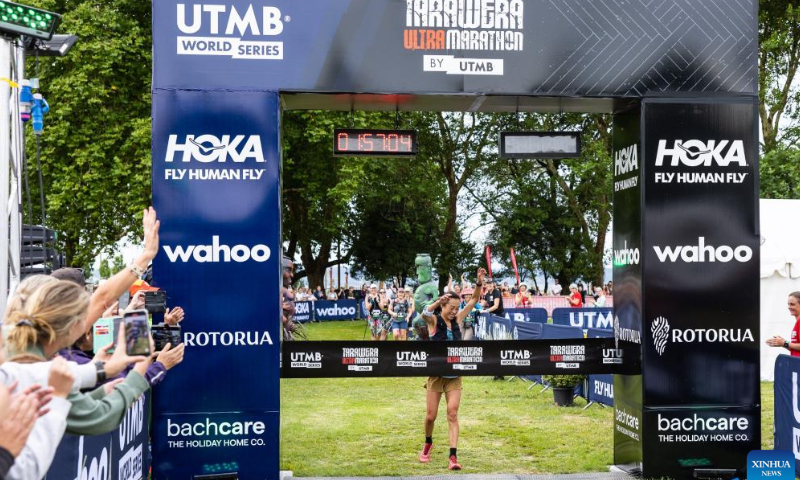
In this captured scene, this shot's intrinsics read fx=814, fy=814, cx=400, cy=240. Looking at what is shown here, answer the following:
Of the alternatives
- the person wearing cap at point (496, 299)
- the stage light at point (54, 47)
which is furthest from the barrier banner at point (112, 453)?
the person wearing cap at point (496, 299)

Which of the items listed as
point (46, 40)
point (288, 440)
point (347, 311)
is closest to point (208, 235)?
point (46, 40)

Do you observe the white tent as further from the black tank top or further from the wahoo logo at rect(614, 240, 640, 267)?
the black tank top

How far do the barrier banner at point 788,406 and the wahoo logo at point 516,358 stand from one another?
2.55 meters

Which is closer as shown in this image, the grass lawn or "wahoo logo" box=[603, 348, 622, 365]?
"wahoo logo" box=[603, 348, 622, 365]

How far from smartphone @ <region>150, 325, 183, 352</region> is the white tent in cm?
1198

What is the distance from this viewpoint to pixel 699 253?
805cm

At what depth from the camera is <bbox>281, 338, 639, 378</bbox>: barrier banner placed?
7.95m

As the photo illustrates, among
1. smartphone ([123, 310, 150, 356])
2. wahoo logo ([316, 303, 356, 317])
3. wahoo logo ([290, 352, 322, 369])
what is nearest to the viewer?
smartphone ([123, 310, 150, 356])

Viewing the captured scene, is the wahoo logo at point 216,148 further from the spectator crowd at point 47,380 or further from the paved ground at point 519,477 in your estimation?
the spectator crowd at point 47,380

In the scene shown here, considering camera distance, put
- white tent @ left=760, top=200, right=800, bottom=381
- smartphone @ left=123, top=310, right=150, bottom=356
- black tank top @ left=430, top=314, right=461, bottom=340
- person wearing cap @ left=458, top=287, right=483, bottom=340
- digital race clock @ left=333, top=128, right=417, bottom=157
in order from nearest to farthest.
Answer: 1. smartphone @ left=123, top=310, right=150, bottom=356
2. digital race clock @ left=333, top=128, right=417, bottom=157
3. black tank top @ left=430, top=314, right=461, bottom=340
4. white tent @ left=760, top=200, right=800, bottom=381
5. person wearing cap @ left=458, top=287, right=483, bottom=340

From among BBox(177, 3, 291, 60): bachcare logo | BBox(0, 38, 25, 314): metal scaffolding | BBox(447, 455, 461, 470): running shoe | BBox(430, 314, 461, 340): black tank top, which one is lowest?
BBox(447, 455, 461, 470): running shoe

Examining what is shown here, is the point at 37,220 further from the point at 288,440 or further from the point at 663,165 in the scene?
the point at 663,165

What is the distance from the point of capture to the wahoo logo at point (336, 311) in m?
35.8

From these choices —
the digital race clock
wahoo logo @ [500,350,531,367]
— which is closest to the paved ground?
wahoo logo @ [500,350,531,367]
